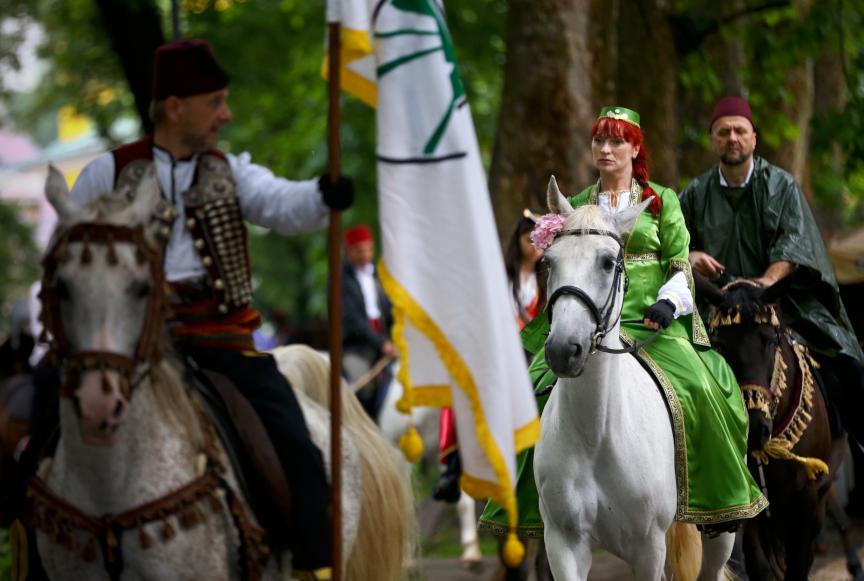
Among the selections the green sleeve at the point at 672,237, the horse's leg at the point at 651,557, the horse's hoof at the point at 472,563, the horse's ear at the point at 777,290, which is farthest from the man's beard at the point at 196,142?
the horse's hoof at the point at 472,563

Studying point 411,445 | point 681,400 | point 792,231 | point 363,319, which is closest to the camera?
point 411,445

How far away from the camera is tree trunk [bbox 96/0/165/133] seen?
16688mm

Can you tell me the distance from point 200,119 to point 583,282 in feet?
6.35

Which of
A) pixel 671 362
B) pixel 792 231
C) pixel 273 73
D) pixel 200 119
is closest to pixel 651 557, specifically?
pixel 671 362

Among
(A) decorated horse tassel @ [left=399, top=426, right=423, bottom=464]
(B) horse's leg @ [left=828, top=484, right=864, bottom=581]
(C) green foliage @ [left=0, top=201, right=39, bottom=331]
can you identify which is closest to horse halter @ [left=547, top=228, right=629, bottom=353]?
(A) decorated horse tassel @ [left=399, top=426, right=423, bottom=464]

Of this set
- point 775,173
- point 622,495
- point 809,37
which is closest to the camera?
point 622,495

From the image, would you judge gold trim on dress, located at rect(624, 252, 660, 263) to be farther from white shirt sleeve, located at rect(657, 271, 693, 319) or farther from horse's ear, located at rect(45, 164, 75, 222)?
horse's ear, located at rect(45, 164, 75, 222)

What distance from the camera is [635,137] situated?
25.8 ft

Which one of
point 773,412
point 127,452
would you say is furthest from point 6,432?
point 127,452

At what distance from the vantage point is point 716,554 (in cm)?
828

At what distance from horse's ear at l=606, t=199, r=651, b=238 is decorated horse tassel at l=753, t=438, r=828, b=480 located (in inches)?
84.1

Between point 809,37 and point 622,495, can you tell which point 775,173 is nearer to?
point 622,495

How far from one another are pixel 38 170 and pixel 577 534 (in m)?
84.8

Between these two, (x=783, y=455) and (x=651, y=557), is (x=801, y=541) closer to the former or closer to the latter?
(x=783, y=455)
